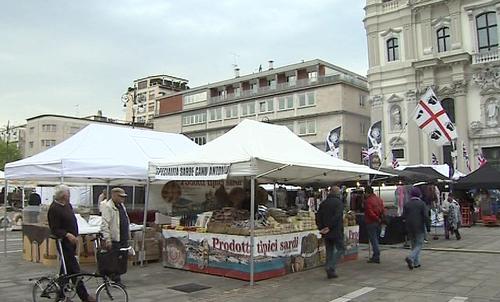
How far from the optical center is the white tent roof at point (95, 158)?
11272mm

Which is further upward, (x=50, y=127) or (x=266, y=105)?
(x=50, y=127)

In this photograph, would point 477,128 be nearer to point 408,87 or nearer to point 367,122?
point 408,87

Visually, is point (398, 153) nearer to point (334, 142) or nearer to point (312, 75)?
point (334, 142)

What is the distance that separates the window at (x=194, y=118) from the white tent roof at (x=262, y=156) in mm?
58109

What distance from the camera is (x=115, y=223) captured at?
764 cm

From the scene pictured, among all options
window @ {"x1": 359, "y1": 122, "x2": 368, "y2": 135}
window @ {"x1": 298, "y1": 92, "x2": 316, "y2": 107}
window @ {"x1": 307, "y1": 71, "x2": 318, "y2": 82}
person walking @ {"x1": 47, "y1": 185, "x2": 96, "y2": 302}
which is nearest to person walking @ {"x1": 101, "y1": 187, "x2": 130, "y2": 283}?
person walking @ {"x1": 47, "y1": 185, "x2": 96, "y2": 302}

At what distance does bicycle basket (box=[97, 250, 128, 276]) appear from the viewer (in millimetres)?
7023

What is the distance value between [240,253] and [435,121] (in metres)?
15.2

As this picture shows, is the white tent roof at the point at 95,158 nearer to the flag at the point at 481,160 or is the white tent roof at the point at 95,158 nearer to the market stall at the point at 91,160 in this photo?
the market stall at the point at 91,160

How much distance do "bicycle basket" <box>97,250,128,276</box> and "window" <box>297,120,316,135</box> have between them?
48335 millimetres

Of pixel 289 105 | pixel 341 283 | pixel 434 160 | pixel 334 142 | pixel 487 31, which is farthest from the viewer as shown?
pixel 289 105

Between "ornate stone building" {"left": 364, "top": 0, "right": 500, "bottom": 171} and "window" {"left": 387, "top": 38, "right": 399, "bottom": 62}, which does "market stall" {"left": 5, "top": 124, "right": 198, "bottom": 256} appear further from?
"window" {"left": 387, "top": 38, "right": 399, "bottom": 62}

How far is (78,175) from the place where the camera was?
11219 mm

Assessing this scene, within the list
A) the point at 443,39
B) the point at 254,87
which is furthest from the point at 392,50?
the point at 254,87
